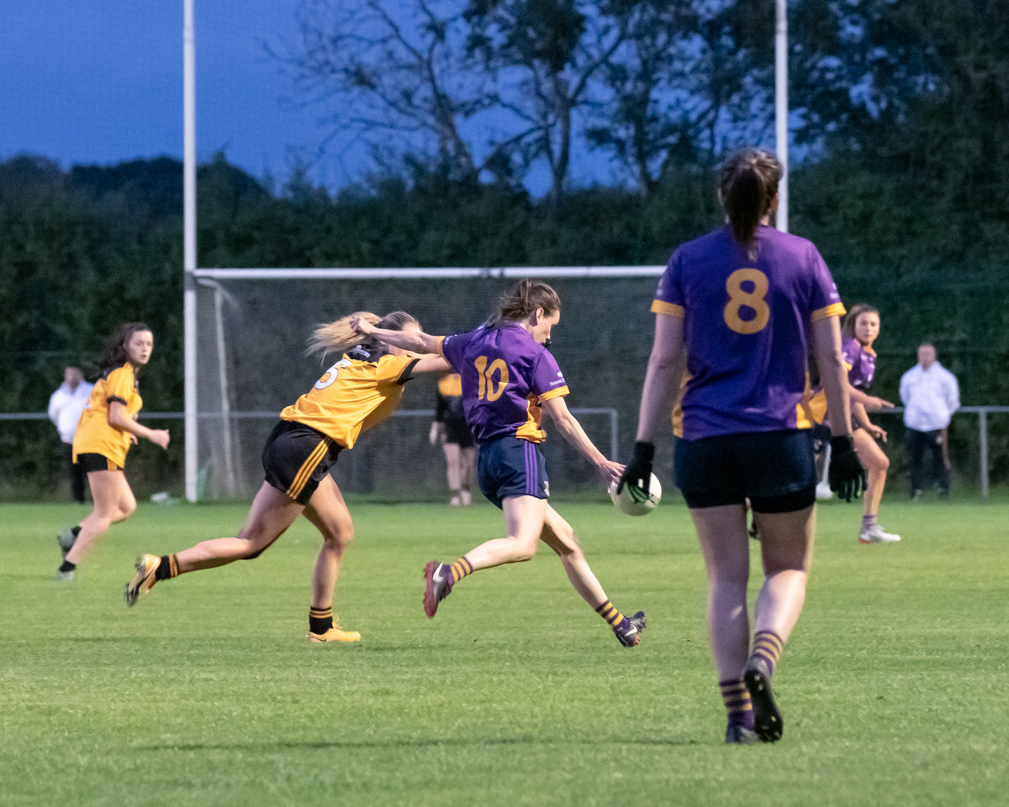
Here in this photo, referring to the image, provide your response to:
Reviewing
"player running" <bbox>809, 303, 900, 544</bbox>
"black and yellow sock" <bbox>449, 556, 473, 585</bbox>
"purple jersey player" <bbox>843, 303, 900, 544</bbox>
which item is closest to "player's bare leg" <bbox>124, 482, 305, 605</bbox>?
"black and yellow sock" <bbox>449, 556, 473, 585</bbox>

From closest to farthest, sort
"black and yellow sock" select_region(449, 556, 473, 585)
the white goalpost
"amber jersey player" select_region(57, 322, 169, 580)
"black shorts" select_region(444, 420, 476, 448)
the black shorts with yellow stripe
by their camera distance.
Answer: "black and yellow sock" select_region(449, 556, 473, 585) → the black shorts with yellow stripe → "amber jersey player" select_region(57, 322, 169, 580) → "black shorts" select_region(444, 420, 476, 448) → the white goalpost

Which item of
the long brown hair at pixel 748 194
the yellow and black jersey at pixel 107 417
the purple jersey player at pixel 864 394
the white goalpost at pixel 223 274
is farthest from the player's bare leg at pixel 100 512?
the white goalpost at pixel 223 274

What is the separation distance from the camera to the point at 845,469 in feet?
16.0

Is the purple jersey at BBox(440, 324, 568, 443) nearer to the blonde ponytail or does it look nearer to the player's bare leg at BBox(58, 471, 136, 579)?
the blonde ponytail

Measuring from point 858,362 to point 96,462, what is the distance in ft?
20.0

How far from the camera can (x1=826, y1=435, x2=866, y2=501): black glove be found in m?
4.88

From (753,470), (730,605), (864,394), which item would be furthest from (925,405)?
(753,470)

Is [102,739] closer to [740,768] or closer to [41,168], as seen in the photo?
[740,768]

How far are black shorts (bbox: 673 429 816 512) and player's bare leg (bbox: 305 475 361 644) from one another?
336 cm

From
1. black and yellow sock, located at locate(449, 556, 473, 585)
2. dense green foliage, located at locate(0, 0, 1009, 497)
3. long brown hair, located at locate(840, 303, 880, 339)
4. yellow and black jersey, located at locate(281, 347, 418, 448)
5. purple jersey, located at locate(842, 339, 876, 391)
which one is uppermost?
dense green foliage, located at locate(0, 0, 1009, 497)

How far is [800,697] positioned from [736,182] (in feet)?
6.75

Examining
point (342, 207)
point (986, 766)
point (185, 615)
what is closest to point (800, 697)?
point (986, 766)

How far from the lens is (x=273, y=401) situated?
23625mm

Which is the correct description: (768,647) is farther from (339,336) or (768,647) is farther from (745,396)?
(339,336)
